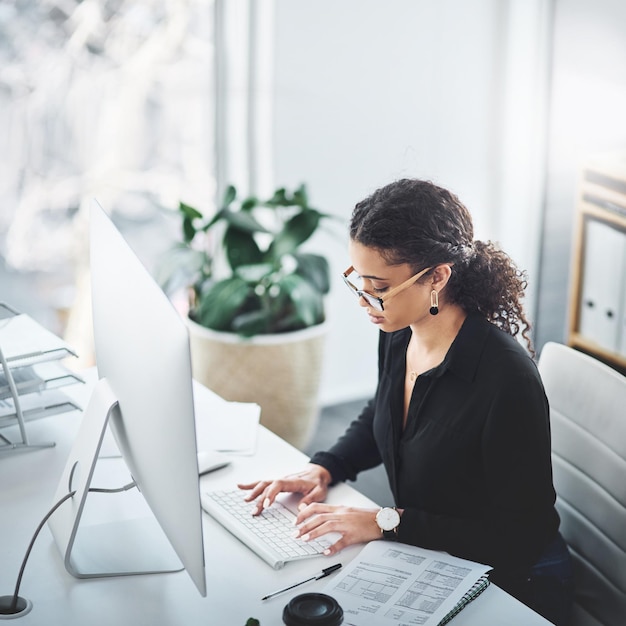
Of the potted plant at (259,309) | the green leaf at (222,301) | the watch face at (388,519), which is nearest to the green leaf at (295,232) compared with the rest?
the potted plant at (259,309)

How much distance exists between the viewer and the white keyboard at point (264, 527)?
1.33 meters

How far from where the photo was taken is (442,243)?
151cm

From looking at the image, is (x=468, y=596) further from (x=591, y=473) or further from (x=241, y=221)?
(x=241, y=221)

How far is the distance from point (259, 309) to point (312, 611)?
1.87 metres

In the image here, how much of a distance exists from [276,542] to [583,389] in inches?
25.7

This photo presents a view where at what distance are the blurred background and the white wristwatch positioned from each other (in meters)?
1.66

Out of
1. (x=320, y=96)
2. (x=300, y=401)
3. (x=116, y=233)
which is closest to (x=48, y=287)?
(x=300, y=401)

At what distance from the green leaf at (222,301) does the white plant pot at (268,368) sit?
0.06m

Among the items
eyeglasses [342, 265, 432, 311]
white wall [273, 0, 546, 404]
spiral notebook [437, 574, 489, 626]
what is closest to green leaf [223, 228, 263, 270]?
white wall [273, 0, 546, 404]

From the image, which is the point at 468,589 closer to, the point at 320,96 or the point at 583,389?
the point at 583,389

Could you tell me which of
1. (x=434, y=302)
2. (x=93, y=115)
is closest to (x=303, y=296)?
(x=93, y=115)

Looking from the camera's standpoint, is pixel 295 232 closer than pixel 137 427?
No

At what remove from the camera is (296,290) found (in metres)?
2.78

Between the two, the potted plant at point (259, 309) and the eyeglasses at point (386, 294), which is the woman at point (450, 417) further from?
the potted plant at point (259, 309)
